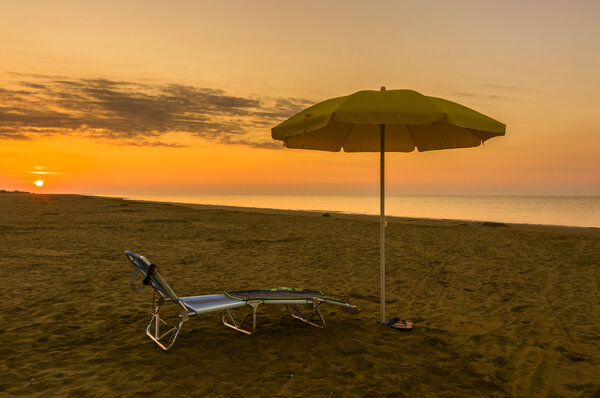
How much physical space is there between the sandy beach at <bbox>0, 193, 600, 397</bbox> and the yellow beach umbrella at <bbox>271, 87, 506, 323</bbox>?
3.65 ft

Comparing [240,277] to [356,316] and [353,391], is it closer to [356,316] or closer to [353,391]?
[356,316]

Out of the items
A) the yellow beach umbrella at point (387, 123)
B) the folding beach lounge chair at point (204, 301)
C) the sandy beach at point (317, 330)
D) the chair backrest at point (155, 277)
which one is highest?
the yellow beach umbrella at point (387, 123)

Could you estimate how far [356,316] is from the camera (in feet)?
18.1


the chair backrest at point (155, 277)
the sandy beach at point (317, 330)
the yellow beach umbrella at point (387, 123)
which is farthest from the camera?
the chair backrest at point (155, 277)

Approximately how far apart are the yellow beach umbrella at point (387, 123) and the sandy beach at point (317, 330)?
111 centimetres

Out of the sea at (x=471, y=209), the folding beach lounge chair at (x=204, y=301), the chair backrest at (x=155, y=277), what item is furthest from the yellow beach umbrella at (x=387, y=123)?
the sea at (x=471, y=209)

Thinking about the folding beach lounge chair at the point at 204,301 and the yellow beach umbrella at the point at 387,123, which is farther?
the folding beach lounge chair at the point at 204,301

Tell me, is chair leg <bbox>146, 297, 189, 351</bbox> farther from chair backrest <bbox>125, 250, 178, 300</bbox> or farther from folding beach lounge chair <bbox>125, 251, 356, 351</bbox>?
chair backrest <bbox>125, 250, 178, 300</bbox>

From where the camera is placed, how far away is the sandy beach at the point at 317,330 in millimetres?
3541

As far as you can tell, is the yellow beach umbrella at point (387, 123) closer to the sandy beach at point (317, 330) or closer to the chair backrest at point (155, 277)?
the sandy beach at point (317, 330)

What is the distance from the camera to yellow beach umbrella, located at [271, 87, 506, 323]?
12.2 feet

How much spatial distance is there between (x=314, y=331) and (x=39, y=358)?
2915mm

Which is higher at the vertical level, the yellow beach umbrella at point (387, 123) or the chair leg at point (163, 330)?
the yellow beach umbrella at point (387, 123)

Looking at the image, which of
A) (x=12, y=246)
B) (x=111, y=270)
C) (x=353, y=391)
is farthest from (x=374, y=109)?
(x=12, y=246)
